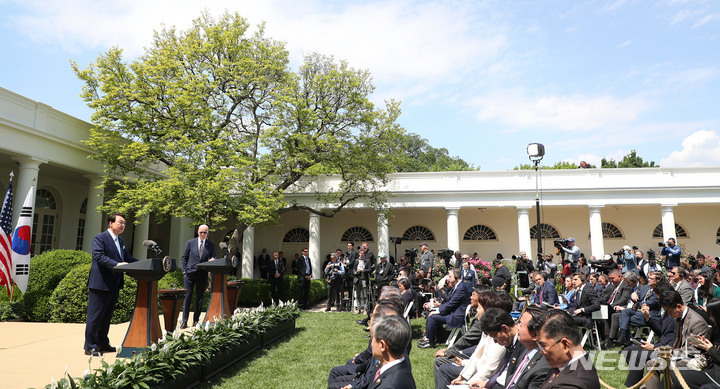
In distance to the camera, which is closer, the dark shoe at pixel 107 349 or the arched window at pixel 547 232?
the dark shoe at pixel 107 349

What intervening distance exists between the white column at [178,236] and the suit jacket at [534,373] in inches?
816

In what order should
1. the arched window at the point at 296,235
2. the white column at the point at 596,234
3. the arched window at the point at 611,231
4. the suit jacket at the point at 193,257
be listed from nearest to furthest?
the suit jacket at the point at 193,257
the white column at the point at 596,234
the arched window at the point at 611,231
the arched window at the point at 296,235

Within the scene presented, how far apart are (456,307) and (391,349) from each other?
5406 millimetres

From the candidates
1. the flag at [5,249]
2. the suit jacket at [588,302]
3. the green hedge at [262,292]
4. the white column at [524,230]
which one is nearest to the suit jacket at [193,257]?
the flag at [5,249]

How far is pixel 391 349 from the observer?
286 centimetres

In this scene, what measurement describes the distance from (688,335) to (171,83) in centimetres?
1569

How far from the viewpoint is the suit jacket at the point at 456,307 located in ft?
25.4

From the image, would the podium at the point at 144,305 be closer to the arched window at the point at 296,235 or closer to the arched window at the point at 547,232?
the arched window at the point at 296,235

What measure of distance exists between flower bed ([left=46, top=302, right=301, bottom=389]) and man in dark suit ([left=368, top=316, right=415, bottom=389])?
2.57 m

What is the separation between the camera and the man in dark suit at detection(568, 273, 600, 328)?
7.62 meters

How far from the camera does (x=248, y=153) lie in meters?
18.6

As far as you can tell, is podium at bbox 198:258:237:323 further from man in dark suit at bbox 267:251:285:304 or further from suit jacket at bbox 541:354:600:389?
man in dark suit at bbox 267:251:285:304

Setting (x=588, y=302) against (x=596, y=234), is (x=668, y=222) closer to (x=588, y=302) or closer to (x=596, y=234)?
(x=596, y=234)

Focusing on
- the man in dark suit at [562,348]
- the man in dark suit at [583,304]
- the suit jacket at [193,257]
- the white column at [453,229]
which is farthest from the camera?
the white column at [453,229]
